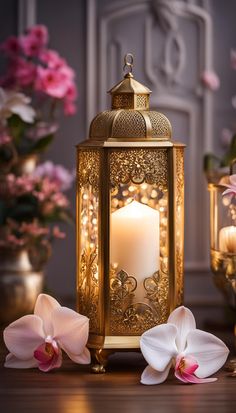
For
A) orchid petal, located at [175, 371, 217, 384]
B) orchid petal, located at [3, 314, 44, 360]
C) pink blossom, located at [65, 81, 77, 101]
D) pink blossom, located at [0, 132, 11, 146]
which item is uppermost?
pink blossom, located at [65, 81, 77, 101]

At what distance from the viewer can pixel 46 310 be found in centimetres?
152

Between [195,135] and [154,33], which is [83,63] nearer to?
[154,33]

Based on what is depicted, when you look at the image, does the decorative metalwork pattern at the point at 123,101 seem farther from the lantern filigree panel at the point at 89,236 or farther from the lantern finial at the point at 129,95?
the lantern filigree panel at the point at 89,236

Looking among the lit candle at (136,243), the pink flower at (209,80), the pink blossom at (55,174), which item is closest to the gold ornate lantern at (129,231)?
the lit candle at (136,243)

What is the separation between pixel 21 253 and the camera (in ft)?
7.27

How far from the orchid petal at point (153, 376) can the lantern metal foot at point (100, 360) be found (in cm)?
9

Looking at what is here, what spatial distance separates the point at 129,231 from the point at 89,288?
0.42 feet

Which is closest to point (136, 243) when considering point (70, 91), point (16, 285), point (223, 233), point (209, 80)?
point (223, 233)

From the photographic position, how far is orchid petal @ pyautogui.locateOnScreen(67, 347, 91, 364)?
4.94ft

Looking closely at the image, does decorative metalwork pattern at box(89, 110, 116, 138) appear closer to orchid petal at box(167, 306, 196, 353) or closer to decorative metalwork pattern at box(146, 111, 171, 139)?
decorative metalwork pattern at box(146, 111, 171, 139)

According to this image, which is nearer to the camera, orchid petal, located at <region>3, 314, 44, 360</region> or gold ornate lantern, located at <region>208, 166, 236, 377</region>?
orchid petal, located at <region>3, 314, 44, 360</region>

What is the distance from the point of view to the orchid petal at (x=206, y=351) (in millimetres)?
1460

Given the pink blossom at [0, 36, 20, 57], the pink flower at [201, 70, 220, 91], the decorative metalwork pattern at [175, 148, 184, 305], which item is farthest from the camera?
the pink flower at [201, 70, 220, 91]

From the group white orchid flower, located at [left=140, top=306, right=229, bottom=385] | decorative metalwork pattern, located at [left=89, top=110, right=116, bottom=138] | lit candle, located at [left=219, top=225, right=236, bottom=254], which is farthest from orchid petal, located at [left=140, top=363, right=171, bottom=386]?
decorative metalwork pattern, located at [left=89, top=110, right=116, bottom=138]
